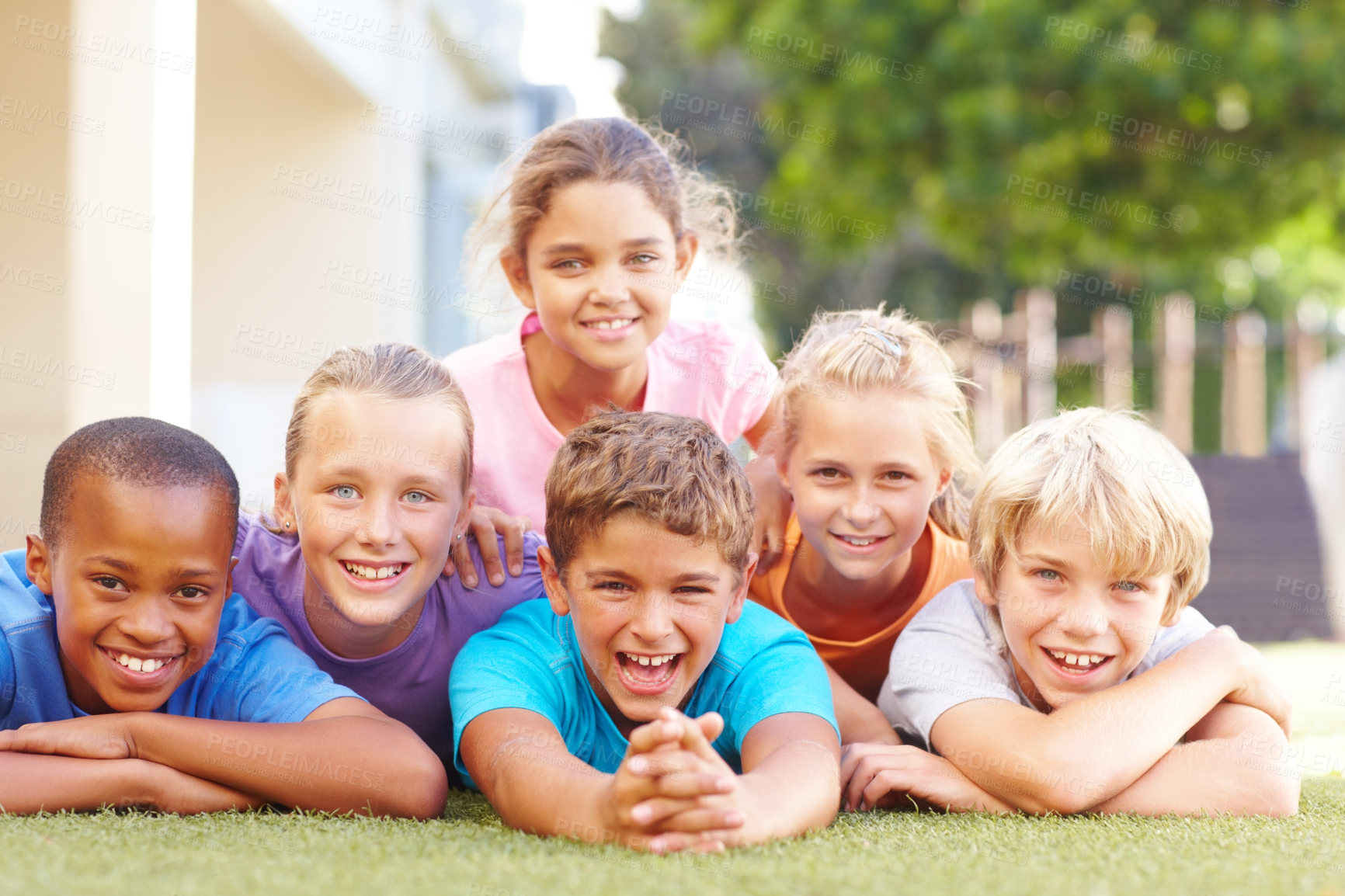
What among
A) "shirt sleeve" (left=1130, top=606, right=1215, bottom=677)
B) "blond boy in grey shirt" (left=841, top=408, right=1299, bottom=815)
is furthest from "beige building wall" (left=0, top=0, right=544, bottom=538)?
"shirt sleeve" (left=1130, top=606, right=1215, bottom=677)

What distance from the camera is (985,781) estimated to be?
111 inches

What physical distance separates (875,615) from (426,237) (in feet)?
25.3

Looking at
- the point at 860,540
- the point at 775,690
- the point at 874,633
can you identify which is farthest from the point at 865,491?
the point at 775,690

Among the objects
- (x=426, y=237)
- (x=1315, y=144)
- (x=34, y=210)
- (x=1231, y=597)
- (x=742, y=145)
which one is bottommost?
(x=1231, y=597)

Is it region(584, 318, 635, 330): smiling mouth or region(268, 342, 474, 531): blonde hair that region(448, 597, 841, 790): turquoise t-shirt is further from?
region(584, 318, 635, 330): smiling mouth

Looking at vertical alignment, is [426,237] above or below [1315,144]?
below

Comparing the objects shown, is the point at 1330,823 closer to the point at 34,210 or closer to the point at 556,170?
the point at 556,170

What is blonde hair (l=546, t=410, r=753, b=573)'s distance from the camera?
2.71 meters

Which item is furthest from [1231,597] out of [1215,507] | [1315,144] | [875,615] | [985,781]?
[985,781]

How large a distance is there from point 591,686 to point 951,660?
89 centimetres

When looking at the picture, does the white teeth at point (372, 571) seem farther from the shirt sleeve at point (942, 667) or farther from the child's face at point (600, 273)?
the shirt sleeve at point (942, 667)

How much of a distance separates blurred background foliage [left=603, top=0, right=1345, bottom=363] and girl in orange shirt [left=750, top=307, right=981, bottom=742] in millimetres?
5445

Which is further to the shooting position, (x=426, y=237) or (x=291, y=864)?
(x=426, y=237)

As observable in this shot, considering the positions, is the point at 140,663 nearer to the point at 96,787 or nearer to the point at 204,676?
the point at 204,676
